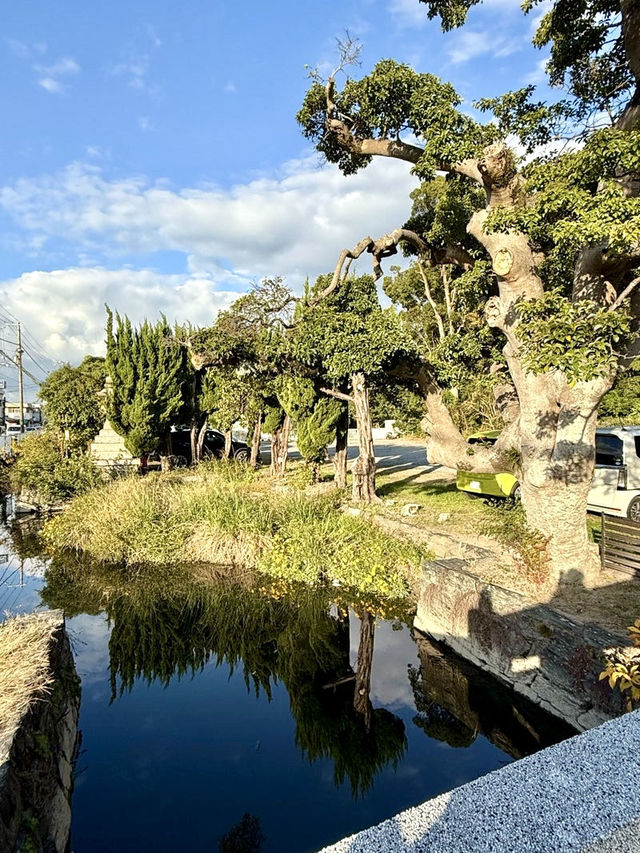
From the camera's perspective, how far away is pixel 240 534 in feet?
35.8

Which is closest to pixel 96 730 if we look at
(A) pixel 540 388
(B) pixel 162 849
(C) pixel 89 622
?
(B) pixel 162 849

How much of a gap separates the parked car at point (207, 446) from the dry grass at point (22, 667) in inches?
666

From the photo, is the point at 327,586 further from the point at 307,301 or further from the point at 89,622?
the point at 307,301

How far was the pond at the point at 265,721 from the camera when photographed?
14.5ft

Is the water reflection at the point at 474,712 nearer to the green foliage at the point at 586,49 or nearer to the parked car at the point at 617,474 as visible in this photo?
the parked car at the point at 617,474

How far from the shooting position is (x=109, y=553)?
11070 millimetres

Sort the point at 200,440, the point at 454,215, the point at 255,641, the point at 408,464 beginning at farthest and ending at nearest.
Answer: the point at 408,464 < the point at 200,440 < the point at 454,215 < the point at 255,641

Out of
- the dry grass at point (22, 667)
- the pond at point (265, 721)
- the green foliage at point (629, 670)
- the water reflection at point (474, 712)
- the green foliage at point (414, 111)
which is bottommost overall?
the pond at point (265, 721)

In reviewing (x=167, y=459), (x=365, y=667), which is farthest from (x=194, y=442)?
(x=365, y=667)

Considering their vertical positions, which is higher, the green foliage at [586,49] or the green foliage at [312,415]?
Answer: the green foliage at [586,49]

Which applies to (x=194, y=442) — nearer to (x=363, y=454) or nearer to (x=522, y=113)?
(x=363, y=454)

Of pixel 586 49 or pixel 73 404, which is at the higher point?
pixel 586 49

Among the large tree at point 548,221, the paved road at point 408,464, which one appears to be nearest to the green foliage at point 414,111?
the large tree at point 548,221

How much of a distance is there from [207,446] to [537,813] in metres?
23.5
